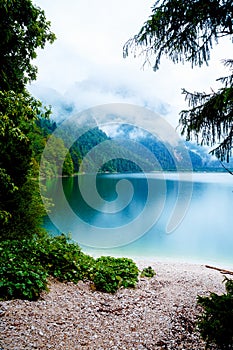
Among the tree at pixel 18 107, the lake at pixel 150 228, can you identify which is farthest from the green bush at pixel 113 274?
the lake at pixel 150 228

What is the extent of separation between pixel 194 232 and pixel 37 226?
15.4 m

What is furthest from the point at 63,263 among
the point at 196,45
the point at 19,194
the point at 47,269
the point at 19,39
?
the point at 19,39

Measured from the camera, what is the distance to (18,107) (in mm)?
4219

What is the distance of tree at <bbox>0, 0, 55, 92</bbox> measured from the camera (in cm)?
534

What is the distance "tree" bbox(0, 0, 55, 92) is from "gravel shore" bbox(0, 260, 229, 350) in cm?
477

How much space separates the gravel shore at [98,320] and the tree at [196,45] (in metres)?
2.84

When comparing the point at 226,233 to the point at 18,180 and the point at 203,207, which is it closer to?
the point at 203,207

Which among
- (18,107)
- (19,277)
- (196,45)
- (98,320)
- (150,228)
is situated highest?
(150,228)

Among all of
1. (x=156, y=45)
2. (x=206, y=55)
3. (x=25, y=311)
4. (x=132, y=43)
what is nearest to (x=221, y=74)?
(x=206, y=55)

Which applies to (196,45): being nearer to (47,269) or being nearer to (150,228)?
(47,269)

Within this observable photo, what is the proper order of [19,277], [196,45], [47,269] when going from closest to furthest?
[196,45], [19,277], [47,269]

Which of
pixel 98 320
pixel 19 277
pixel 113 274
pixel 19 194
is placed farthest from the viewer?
pixel 19 194

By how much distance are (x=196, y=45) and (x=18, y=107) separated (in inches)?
120

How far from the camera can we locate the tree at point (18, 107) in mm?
4273
